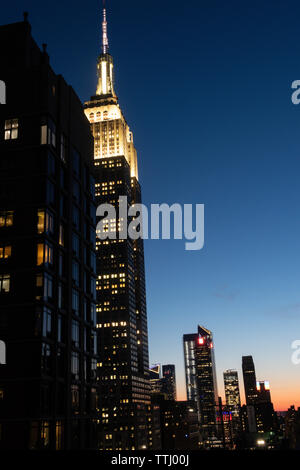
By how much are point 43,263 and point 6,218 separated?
6.53 metres

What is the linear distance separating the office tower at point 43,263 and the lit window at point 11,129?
109 millimetres

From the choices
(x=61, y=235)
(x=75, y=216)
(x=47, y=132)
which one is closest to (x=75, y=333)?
(x=61, y=235)

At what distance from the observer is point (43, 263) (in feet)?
140

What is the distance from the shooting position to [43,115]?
47125mm

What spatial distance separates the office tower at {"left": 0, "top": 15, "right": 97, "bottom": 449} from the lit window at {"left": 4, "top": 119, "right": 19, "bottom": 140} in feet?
0.36

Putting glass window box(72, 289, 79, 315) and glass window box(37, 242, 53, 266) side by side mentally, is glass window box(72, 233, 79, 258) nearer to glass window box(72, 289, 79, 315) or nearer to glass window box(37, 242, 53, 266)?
glass window box(72, 289, 79, 315)

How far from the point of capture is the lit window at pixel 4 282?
42.3 metres

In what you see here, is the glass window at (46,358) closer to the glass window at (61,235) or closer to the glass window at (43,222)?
the glass window at (43,222)

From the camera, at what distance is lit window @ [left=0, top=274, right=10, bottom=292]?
139 ft
